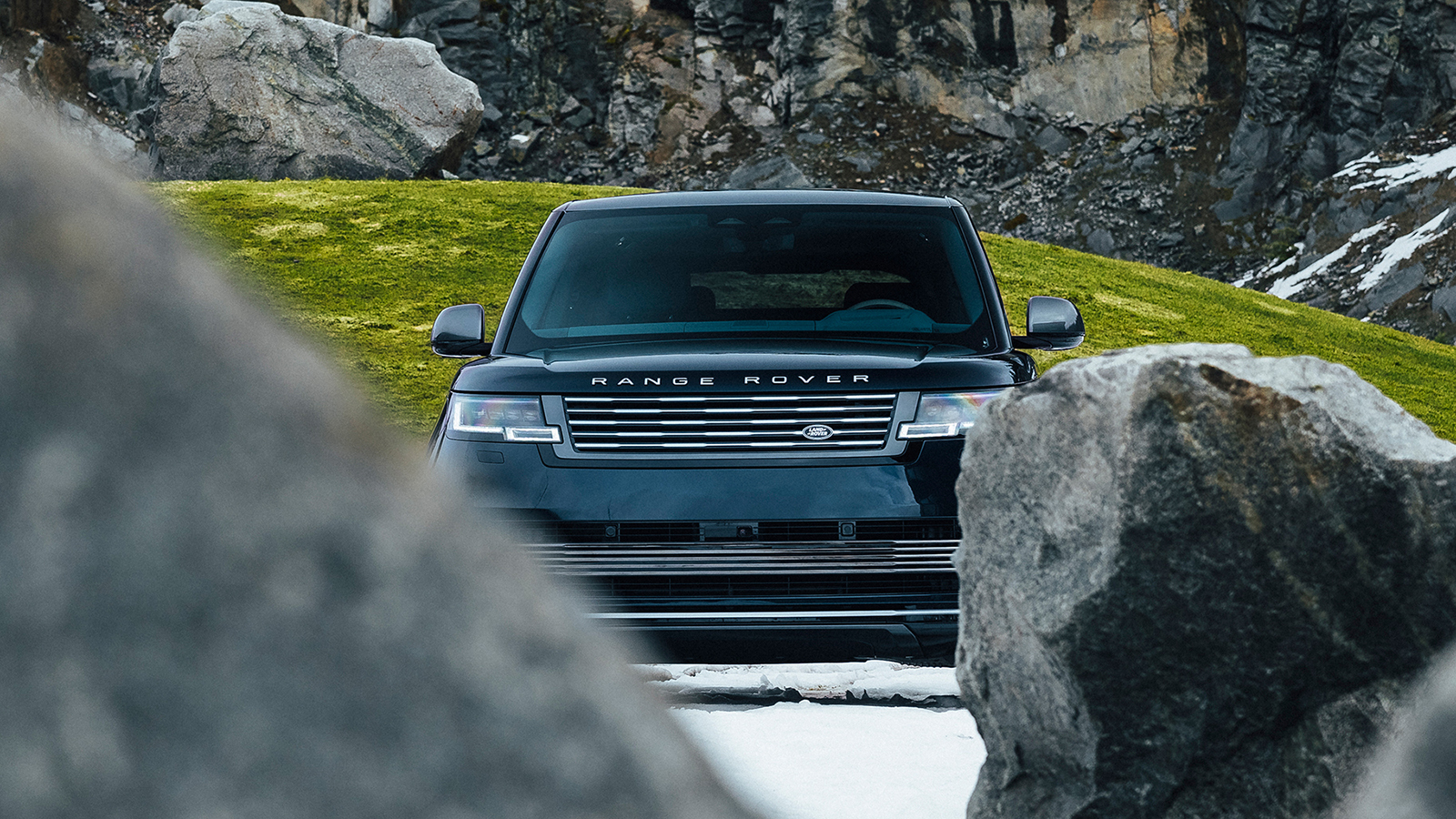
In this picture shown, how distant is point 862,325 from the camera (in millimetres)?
4863

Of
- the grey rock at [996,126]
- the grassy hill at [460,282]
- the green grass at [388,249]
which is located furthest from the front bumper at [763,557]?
the grey rock at [996,126]

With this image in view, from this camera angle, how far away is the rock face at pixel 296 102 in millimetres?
21125

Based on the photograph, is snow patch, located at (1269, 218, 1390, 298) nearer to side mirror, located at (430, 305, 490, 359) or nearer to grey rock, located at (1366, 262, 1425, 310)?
grey rock, located at (1366, 262, 1425, 310)

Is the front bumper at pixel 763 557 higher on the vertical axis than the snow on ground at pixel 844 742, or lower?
higher

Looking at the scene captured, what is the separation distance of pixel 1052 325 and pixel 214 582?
4569mm

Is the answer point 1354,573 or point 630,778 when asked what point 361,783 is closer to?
point 630,778

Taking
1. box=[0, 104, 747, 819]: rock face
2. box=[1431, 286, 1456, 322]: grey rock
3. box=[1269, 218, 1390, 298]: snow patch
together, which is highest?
box=[0, 104, 747, 819]: rock face

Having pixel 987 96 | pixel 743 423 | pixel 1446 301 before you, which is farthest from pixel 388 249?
pixel 987 96

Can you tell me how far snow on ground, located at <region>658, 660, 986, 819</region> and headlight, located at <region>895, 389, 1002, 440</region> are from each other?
0.93 meters

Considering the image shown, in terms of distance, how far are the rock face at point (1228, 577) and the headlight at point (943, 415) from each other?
4.55ft

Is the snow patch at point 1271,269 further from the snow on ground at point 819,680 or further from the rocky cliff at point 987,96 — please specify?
the snow on ground at point 819,680

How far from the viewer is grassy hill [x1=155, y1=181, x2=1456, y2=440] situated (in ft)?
44.8

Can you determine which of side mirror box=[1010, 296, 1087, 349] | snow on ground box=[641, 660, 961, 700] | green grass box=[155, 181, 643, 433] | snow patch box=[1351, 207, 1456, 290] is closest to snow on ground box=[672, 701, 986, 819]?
snow on ground box=[641, 660, 961, 700]

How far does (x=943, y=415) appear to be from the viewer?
156 inches
